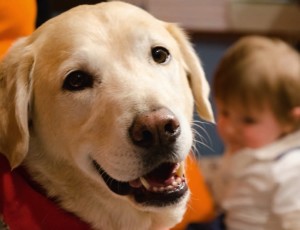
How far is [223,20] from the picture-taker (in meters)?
3.28

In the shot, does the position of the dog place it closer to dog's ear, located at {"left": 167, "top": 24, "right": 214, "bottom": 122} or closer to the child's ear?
dog's ear, located at {"left": 167, "top": 24, "right": 214, "bottom": 122}

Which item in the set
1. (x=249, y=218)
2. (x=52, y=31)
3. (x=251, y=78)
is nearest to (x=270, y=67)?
(x=251, y=78)

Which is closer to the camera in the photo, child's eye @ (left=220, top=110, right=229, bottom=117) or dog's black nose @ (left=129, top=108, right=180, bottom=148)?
dog's black nose @ (left=129, top=108, right=180, bottom=148)

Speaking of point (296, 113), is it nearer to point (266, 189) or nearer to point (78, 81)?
point (266, 189)

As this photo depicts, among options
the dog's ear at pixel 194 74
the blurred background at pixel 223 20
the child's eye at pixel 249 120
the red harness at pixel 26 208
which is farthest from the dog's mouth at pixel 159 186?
the blurred background at pixel 223 20

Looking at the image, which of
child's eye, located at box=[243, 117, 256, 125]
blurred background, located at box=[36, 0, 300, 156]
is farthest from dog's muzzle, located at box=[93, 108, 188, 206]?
blurred background, located at box=[36, 0, 300, 156]

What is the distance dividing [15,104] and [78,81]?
0.14 m

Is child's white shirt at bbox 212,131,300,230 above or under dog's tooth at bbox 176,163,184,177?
under

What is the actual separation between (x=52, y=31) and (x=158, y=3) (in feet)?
6.83

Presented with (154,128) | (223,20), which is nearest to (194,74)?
(154,128)

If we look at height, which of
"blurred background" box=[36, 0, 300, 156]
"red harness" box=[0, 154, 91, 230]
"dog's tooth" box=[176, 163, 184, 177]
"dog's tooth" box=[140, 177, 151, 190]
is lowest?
"blurred background" box=[36, 0, 300, 156]

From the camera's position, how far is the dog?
103cm

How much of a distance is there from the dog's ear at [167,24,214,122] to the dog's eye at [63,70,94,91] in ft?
1.02

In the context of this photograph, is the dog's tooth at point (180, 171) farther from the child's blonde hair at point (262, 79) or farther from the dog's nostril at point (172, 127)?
the child's blonde hair at point (262, 79)
